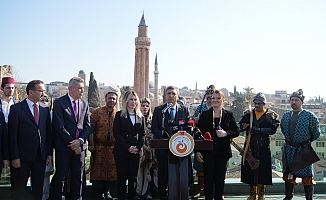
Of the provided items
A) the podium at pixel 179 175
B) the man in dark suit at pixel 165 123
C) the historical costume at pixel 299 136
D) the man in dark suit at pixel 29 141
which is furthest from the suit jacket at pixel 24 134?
the historical costume at pixel 299 136

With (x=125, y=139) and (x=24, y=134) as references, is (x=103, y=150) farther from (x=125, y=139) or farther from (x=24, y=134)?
(x=24, y=134)

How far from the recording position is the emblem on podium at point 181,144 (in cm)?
382

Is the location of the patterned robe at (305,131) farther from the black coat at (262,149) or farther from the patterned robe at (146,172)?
the patterned robe at (146,172)

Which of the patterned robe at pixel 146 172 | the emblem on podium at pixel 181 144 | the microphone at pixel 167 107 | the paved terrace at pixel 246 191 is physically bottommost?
the paved terrace at pixel 246 191

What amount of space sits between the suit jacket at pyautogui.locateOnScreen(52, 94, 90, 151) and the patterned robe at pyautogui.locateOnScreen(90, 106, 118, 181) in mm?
528

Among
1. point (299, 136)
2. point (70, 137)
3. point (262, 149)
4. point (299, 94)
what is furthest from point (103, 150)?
point (299, 94)

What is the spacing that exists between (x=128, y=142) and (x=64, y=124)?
833mm

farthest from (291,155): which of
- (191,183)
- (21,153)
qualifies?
(21,153)

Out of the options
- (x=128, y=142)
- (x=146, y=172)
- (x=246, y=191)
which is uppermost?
(x=128, y=142)

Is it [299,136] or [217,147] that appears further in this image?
[299,136]

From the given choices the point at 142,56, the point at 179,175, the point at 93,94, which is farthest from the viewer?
the point at 93,94

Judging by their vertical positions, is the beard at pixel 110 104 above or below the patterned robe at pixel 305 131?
above

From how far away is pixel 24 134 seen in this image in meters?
4.11

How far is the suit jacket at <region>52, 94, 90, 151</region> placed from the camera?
4.18 metres
